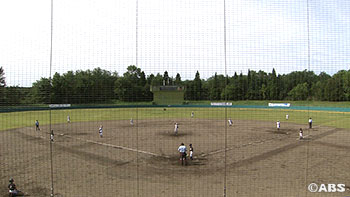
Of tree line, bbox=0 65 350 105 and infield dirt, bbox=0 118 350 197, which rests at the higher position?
tree line, bbox=0 65 350 105

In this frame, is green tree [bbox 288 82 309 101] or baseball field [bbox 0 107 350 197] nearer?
baseball field [bbox 0 107 350 197]

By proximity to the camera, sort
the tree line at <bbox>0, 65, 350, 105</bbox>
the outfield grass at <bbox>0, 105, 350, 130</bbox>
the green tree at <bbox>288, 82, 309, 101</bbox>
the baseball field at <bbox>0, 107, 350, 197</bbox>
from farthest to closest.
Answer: the outfield grass at <bbox>0, 105, 350, 130</bbox> < the green tree at <bbox>288, 82, 309, 101</bbox> < the tree line at <bbox>0, 65, 350, 105</bbox> < the baseball field at <bbox>0, 107, 350, 197</bbox>

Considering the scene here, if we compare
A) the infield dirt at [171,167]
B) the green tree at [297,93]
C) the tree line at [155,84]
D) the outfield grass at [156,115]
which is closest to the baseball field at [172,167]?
the infield dirt at [171,167]

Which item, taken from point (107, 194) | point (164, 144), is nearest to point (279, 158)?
point (164, 144)

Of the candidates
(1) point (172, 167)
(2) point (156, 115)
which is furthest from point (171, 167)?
(2) point (156, 115)

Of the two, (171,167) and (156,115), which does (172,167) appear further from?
(156,115)

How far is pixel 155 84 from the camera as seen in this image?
41.3 ft

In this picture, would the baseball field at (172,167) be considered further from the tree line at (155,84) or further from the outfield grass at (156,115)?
the outfield grass at (156,115)

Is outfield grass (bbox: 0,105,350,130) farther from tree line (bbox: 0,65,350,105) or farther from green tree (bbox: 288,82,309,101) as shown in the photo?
green tree (bbox: 288,82,309,101)

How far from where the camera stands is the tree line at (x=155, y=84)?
410 inches

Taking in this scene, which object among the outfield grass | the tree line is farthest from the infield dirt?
the outfield grass

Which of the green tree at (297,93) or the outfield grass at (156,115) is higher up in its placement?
the green tree at (297,93)

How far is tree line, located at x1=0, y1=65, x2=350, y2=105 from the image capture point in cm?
1042

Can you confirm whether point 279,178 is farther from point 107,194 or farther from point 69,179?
point 69,179
